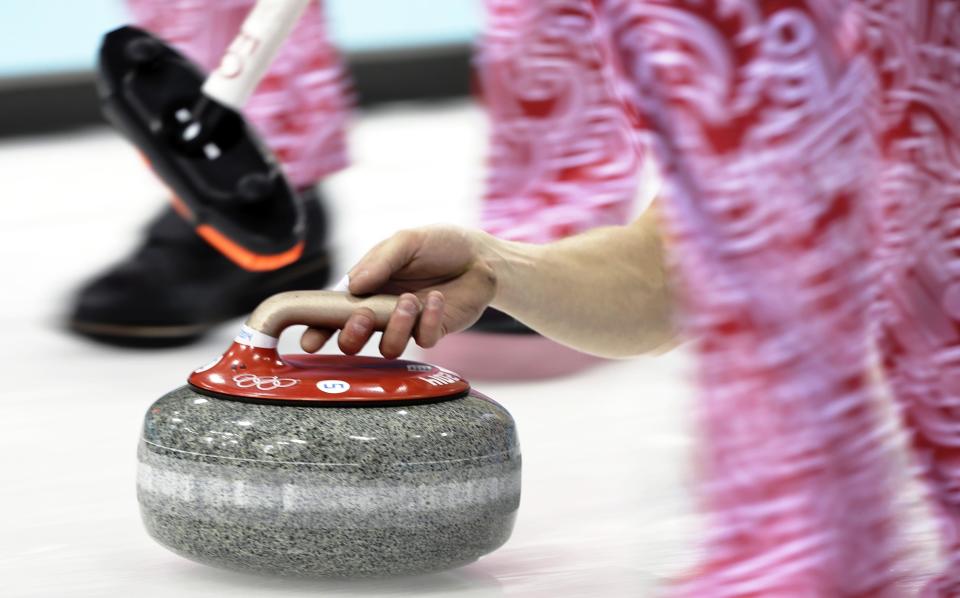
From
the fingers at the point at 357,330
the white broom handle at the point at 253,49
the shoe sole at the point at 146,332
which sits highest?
the white broom handle at the point at 253,49

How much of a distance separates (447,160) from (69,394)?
1917 millimetres

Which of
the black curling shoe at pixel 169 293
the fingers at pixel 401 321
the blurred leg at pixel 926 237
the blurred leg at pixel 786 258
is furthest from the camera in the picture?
the black curling shoe at pixel 169 293

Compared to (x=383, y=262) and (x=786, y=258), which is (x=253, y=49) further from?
Result: (x=786, y=258)

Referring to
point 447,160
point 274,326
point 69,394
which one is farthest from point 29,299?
point 447,160

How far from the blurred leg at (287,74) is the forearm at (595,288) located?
0.82 m

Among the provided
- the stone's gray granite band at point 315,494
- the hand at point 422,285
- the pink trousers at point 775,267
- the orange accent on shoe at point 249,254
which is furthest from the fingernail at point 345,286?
the orange accent on shoe at point 249,254

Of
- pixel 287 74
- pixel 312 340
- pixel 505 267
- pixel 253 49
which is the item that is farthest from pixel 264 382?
pixel 287 74

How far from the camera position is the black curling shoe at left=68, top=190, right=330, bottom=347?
5.99 ft

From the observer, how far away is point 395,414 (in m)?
1.01

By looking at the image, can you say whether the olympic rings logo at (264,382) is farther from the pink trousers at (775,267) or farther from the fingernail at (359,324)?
the pink trousers at (775,267)

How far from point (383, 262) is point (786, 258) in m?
0.33

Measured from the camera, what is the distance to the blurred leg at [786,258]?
75cm

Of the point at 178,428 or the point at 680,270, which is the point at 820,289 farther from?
the point at 178,428

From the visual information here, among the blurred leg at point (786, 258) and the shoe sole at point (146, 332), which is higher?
the blurred leg at point (786, 258)
